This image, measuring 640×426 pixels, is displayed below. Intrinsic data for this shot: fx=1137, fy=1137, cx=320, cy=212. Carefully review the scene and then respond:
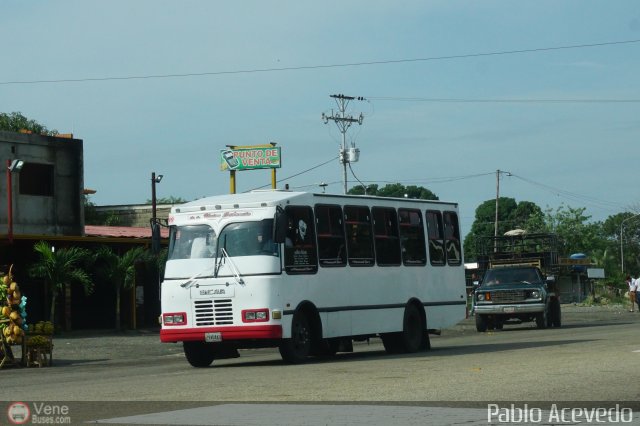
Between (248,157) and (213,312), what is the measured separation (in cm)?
3489

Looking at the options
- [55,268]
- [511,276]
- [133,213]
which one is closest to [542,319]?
[511,276]

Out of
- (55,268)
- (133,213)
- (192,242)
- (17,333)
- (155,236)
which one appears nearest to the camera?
(192,242)

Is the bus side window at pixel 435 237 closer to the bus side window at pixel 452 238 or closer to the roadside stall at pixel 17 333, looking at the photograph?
the bus side window at pixel 452 238

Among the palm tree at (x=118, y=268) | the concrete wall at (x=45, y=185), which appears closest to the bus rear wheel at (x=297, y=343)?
the palm tree at (x=118, y=268)

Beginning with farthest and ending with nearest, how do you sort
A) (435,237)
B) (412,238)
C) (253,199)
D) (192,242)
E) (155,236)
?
(435,237) → (412,238) → (155,236) → (192,242) → (253,199)

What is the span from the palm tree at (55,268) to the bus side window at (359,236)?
48.1 ft

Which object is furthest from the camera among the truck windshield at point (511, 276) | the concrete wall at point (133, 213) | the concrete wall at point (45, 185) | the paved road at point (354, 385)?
the concrete wall at point (133, 213)

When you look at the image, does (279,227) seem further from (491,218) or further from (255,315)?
(491,218)

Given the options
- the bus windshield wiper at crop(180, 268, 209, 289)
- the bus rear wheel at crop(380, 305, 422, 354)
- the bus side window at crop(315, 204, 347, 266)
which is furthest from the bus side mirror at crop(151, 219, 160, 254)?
the bus rear wheel at crop(380, 305, 422, 354)

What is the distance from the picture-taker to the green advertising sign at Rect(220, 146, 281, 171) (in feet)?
175

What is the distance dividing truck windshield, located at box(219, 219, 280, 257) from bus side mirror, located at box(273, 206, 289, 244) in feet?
0.67

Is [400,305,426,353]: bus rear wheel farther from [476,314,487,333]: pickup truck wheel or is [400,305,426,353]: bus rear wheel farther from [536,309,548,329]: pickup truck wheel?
[536,309,548,329]: pickup truck wheel

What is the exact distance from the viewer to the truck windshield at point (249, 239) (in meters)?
19.5

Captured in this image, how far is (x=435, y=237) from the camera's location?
24359mm
